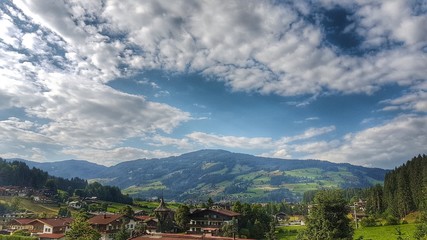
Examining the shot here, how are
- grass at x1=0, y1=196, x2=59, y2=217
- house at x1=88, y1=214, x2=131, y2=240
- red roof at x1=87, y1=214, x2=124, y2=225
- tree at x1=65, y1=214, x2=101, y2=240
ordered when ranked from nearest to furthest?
tree at x1=65, y1=214, x2=101, y2=240, house at x1=88, y1=214, x2=131, y2=240, red roof at x1=87, y1=214, x2=124, y2=225, grass at x1=0, y1=196, x2=59, y2=217

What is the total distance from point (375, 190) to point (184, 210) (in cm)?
9473

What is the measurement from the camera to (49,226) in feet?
333

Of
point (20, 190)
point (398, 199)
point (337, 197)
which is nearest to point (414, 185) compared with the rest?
point (398, 199)

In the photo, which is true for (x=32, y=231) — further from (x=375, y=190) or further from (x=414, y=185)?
(x=375, y=190)

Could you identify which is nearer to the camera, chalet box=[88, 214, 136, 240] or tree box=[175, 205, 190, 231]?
chalet box=[88, 214, 136, 240]

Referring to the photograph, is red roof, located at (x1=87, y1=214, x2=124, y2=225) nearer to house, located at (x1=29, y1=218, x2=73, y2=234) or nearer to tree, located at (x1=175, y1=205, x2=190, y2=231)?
house, located at (x1=29, y1=218, x2=73, y2=234)

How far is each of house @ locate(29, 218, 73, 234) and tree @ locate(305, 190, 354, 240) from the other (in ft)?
253

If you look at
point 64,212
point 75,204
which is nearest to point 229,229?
point 64,212

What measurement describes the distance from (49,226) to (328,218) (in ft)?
271

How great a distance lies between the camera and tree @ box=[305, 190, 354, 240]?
154ft

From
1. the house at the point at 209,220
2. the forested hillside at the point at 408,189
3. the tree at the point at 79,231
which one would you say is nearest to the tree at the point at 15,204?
the house at the point at 209,220

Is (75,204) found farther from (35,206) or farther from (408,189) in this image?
(408,189)

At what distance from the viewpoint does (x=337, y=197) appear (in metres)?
48.6

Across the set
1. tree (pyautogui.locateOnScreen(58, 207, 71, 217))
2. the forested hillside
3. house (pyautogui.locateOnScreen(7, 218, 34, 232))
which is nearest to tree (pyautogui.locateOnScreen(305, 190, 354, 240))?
the forested hillside
